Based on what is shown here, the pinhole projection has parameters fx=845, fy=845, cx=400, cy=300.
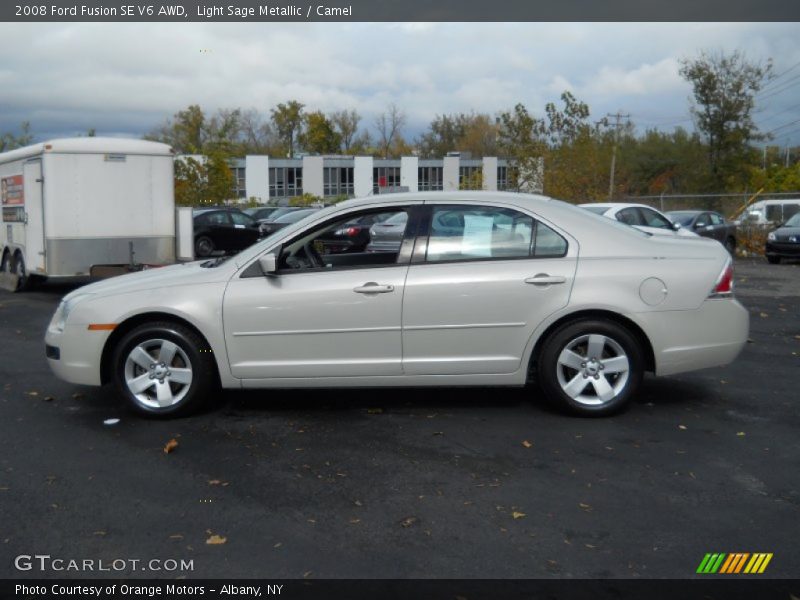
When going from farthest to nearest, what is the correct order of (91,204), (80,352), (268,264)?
(91,204) → (80,352) → (268,264)

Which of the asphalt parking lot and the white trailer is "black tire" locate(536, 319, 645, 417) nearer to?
the asphalt parking lot

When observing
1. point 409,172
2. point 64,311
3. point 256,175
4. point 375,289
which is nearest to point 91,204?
point 64,311

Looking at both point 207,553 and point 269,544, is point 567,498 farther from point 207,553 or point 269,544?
point 207,553

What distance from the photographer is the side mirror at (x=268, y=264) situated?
6012mm

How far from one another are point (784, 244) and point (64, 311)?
20.2 m

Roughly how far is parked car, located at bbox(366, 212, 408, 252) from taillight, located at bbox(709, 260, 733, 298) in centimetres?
231

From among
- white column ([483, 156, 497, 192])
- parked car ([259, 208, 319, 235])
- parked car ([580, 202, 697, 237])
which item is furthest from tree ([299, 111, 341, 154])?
parked car ([580, 202, 697, 237])

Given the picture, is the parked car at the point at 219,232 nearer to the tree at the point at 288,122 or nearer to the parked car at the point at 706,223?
the parked car at the point at 706,223

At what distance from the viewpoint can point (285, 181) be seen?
78062mm

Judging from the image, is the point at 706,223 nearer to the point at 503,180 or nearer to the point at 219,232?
the point at 219,232

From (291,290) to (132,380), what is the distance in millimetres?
1371

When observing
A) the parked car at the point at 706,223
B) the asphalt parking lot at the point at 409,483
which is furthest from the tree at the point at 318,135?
Result: the asphalt parking lot at the point at 409,483

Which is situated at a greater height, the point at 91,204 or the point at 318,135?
the point at 318,135

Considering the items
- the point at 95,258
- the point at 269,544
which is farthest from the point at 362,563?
the point at 95,258
